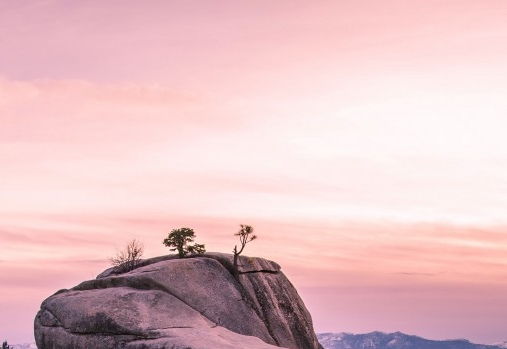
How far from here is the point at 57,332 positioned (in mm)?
54094

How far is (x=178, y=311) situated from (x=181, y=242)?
12074mm

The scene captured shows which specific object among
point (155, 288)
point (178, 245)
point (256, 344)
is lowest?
point (256, 344)

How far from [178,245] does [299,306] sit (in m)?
13.7

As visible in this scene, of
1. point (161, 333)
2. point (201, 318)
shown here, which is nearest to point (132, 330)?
point (161, 333)

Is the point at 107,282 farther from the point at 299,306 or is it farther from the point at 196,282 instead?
the point at 299,306

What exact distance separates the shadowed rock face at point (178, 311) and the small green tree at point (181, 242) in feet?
3.52

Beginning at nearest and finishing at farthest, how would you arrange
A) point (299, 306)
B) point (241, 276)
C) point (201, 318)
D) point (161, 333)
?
point (161, 333)
point (201, 318)
point (241, 276)
point (299, 306)

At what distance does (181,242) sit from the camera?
210 feet

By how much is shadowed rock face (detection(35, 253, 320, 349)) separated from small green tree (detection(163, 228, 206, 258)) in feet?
3.52

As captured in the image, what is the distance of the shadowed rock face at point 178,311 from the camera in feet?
162

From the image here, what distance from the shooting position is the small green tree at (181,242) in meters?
63.8

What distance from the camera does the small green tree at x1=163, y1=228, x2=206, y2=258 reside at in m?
63.8

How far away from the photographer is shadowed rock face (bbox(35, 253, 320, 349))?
49312 millimetres

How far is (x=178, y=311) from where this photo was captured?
52.6 metres
